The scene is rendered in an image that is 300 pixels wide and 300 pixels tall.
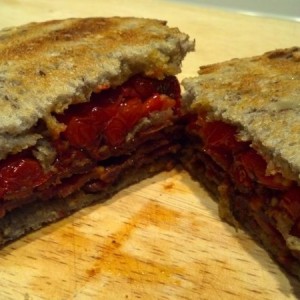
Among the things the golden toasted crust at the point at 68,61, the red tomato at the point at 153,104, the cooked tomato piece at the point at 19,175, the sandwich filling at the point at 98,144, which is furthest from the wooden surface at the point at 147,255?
the golden toasted crust at the point at 68,61

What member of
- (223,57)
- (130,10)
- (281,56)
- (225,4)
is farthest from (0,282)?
(225,4)

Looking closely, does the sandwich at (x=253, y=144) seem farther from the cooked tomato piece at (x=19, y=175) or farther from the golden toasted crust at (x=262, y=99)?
the cooked tomato piece at (x=19, y=175)

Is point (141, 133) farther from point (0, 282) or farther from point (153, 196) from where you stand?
point (0, 282)

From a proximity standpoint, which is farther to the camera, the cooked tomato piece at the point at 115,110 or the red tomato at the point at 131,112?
the red tomato at the point at 131,112

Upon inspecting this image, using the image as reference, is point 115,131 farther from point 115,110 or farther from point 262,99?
point 262,99

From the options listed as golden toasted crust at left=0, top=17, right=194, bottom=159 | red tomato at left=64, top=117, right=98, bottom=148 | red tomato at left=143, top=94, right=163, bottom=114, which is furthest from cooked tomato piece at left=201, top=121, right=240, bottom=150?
red tomato at left=64, top=117, right=98, bottom=148

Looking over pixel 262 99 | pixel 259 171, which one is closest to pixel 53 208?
pixel 259 171
